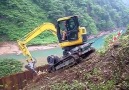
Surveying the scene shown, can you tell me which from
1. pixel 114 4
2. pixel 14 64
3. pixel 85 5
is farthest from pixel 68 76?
pixel 114 4

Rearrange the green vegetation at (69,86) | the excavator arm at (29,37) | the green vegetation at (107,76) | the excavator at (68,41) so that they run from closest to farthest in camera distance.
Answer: the green vegetation at (107,76), the green vegetation at (69,86), the excavator at (68,41), the excavator arm at (29,37)

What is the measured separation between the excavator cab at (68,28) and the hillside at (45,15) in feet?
114

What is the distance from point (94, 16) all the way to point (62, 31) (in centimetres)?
6514

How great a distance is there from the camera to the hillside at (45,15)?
5487cm

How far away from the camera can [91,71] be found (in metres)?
10.2

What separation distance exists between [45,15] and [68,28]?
162 ft

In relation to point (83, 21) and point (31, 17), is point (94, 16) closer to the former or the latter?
point (83, 21)

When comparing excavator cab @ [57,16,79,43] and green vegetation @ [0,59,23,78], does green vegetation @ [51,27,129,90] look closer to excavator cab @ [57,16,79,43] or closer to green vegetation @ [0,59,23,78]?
excavator cab @ [57,16,79,43]

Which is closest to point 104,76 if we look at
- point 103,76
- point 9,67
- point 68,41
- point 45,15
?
point 103,76

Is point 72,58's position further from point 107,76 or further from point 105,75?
point 107,76

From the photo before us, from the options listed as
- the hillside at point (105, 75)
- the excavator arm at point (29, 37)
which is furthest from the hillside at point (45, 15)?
the hillside at point (105, 75)

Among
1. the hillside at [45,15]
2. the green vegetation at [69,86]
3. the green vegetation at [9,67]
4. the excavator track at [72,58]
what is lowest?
the hillside at [45,15]

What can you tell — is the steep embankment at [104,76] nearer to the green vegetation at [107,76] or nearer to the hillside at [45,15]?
the green vegetation at [107,76]

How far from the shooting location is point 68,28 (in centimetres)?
1594
